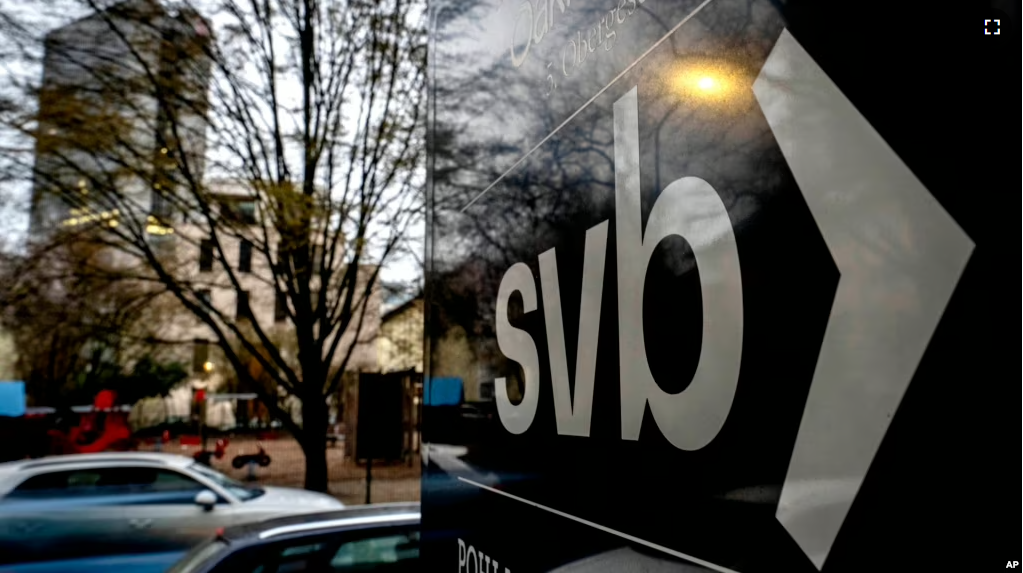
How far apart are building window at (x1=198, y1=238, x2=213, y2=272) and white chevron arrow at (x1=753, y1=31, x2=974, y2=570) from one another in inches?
465

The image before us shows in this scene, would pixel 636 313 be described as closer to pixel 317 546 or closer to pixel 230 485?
pixel 317 546

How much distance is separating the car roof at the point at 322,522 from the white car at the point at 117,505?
4.18 meters

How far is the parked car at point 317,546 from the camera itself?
4.37 m

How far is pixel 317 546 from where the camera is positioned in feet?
15.1

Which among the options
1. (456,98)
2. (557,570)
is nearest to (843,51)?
(557,570)

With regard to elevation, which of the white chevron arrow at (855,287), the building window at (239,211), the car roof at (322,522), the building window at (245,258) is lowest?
the car roof at (322,522)

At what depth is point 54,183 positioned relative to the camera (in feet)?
34.6

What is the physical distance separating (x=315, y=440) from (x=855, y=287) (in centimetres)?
1188

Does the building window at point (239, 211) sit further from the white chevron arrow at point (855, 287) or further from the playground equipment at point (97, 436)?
the white chevron arrow at point (855, 287)

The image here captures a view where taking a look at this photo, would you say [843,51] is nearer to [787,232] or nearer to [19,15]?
[787,232]

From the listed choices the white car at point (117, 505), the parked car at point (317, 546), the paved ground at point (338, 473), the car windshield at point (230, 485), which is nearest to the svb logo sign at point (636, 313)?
the parked car at point (317, 546)

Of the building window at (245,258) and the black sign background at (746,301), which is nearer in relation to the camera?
the black sign background at (746,301)

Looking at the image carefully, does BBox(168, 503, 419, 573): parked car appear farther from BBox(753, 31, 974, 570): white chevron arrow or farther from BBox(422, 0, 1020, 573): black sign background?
BBox(753, 31, 974, 570): white chevron arrow

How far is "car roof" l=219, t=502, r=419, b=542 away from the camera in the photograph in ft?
15.0
